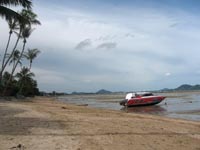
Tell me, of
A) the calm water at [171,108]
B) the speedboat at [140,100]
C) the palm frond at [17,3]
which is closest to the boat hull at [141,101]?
the speedboat at [140,100]

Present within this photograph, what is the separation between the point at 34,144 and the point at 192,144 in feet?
16.6

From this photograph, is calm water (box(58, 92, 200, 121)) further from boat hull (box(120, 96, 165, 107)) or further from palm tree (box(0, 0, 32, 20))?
palm tree (box(0, 0, 32, 20))

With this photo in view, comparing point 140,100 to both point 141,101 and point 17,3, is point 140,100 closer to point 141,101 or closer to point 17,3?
point 141,101

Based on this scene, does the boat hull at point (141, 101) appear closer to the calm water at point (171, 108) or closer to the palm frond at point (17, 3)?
the calm water at point (171, 108)

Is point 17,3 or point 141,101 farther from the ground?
point 17,3

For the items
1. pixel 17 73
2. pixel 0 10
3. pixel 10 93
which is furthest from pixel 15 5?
pixel 17 73

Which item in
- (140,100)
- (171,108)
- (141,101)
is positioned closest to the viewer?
(171,108)

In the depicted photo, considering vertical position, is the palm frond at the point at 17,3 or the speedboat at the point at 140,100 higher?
the palm frond at the point at 17,3

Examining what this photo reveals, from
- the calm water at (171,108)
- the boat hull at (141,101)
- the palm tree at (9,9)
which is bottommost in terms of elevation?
the calm water at (171,108)

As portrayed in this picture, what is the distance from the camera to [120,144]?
9.68 meters

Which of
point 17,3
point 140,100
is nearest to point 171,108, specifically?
point 140,100

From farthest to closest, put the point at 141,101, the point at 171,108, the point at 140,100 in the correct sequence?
the point at 141,101, the point at 140,100, the point at 171,108

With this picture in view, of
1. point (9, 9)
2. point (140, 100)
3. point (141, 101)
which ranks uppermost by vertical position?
point (9, 9)

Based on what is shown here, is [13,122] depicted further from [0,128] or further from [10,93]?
[10,93]
